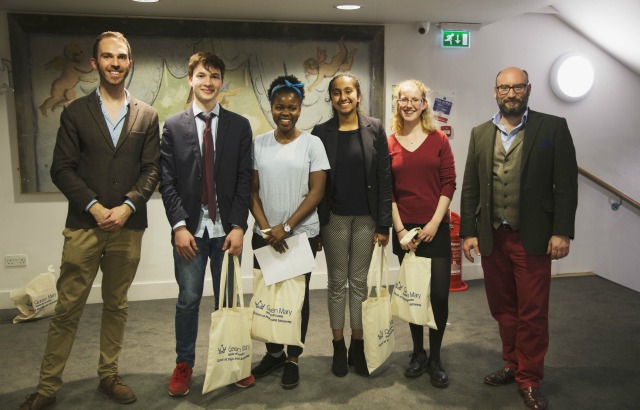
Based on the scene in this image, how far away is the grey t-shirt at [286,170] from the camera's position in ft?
8.85

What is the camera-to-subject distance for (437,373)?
2881mm

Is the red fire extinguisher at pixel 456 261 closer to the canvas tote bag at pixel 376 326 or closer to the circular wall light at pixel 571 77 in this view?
the circular wall light at pixel 571 77

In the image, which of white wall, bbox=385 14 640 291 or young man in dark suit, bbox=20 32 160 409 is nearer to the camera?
young man in dark suit, bbox=20 32 160 409

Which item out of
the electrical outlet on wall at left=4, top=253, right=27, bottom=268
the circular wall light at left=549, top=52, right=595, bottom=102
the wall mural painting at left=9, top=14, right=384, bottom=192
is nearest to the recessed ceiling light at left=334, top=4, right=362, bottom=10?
the wall mural painting at left=9, top=14, right=384, bottom=192

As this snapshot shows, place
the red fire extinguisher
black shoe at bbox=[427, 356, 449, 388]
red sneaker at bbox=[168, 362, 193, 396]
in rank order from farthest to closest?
the red fire extinguisher < black shoe at bbox=[427, 356, 449, 388] < red sneaker at bbox=[168, 362, 193, 396]

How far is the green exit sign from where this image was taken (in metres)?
4.78

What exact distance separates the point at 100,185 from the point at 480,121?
134 inches

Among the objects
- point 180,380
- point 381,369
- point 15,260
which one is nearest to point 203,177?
point 180,380

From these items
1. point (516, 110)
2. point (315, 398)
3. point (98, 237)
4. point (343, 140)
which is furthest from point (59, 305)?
point (516, 110)

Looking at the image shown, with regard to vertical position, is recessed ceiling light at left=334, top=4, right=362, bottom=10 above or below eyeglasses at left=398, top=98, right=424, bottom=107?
above

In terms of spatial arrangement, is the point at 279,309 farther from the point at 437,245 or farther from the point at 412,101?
the point at 412,101

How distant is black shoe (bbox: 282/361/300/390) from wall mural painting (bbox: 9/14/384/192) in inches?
87.2

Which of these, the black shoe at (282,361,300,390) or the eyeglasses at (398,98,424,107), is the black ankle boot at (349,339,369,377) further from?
the eyeglasses at (398,98,424,107)

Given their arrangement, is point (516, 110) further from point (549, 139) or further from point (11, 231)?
point (11, 231)
